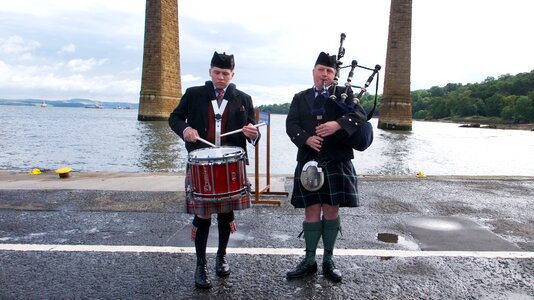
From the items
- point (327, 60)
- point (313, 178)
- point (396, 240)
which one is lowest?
point (396, 240)

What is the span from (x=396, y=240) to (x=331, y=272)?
4.81ft

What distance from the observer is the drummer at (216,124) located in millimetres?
3855

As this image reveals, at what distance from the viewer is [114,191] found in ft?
25.1

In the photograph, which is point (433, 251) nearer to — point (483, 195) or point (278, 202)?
point (278, 202)

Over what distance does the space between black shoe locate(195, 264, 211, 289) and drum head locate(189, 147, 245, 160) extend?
98 centimetres

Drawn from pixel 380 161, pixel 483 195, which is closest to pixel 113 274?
pixel 483 195

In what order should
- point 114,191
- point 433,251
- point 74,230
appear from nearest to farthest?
point 433,251 < point 74,230 < point 114,191

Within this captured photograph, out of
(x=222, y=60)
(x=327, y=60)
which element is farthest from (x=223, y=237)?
(x=327, y=60)

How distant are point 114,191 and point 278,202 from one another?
303 cm

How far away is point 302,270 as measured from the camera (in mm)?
3939

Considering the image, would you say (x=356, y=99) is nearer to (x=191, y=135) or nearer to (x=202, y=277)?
(x=191, y=135)

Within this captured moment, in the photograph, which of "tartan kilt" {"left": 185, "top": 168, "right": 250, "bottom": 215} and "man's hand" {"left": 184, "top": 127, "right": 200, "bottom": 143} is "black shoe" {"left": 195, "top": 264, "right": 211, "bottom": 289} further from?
"man's hand" {"left": 184, "top": 127, "right": 200, "bottom": 143}

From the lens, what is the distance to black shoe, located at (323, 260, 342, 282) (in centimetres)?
384

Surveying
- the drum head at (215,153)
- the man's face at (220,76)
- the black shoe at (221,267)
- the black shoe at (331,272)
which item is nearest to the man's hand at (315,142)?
the drum head at (215,153)
